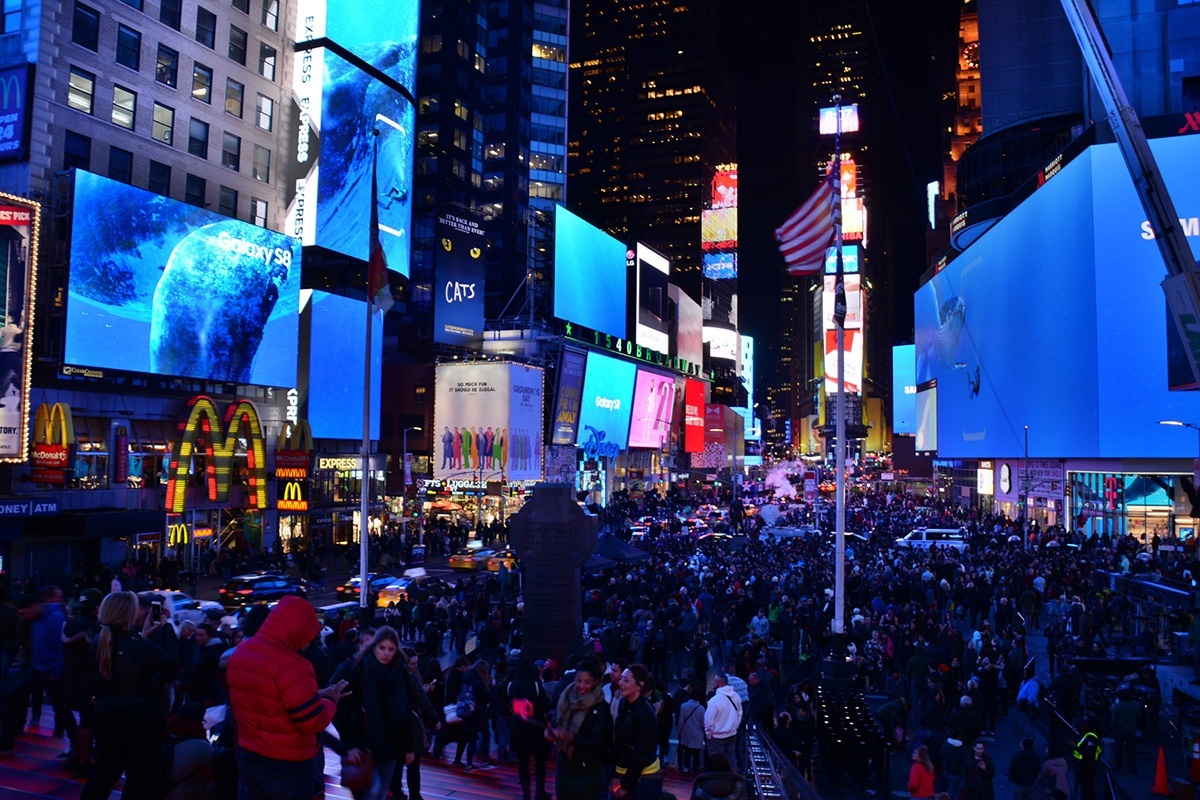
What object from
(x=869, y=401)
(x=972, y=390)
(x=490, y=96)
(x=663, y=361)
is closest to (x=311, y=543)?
(x=972, y=390)

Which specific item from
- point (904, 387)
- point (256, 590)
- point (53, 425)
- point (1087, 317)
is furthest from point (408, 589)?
point (904, 387)

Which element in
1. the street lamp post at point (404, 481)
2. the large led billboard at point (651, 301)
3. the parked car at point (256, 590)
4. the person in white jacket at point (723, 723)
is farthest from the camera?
the large led billboard at point (651, 301)

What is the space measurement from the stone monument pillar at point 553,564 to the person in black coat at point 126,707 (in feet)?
38.1

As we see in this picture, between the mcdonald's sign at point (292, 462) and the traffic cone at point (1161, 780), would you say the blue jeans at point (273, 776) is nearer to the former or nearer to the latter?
the traffic cone at point (1161, 780)

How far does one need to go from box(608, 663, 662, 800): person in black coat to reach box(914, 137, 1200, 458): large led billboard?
44.2m

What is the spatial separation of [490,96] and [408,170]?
47.7 m

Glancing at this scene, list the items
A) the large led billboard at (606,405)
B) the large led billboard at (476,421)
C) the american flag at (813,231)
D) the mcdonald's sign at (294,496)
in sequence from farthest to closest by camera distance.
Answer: the large led billboard at (606,405)
the large led billboard at (476,421)
the mcdonald's sign at (294,496)
the american flag at (813,231)

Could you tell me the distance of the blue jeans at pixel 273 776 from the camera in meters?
5.22

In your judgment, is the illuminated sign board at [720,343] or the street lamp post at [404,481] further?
the illuminated sign board at [720,343]

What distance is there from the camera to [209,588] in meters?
34.2

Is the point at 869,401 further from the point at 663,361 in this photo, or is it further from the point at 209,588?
the point at 209,588

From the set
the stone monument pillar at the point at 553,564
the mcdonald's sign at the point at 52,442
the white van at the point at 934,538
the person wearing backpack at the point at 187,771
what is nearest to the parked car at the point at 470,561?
the mcdonald's sign at the point at 52,442

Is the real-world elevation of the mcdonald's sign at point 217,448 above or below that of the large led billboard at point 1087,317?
below

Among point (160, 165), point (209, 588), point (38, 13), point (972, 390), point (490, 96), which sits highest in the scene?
point (490, 96)
